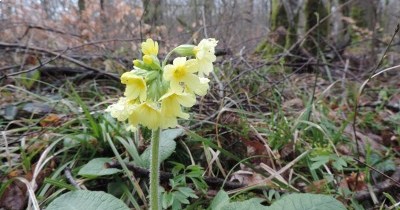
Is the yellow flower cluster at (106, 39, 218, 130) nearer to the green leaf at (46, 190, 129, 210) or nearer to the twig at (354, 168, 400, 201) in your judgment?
the green leaf at (46, 190, 129, 210)

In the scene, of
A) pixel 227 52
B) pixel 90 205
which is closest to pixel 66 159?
pixel 90 205

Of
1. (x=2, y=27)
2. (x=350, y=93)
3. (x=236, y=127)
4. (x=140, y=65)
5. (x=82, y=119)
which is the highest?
(x=2, y=27)

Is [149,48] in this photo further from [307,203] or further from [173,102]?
[307,203]

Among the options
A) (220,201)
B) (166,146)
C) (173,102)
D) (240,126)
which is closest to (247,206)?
(220,201)

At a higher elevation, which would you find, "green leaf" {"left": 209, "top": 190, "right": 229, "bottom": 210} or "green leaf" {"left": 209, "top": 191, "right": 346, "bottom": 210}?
"green leaf" {"left": 209, "top": 191, "right": 346, "bottom": 210}

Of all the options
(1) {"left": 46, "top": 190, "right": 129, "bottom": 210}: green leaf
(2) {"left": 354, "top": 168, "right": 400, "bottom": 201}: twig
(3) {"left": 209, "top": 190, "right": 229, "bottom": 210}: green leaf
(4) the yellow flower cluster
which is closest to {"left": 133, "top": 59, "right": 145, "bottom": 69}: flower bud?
(4) the yellow flower cluster

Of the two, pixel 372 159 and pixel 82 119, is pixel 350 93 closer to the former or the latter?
pixel 372 159
